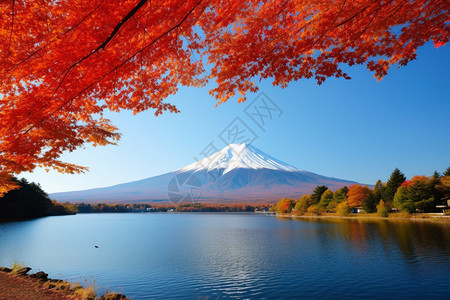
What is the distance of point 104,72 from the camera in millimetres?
4746

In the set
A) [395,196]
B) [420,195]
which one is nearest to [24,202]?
[395,196]

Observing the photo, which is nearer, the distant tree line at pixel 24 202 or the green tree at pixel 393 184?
the green tree at pixel 393 184

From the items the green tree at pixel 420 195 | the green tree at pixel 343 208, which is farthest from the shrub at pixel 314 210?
the green tree at pixel 420 195

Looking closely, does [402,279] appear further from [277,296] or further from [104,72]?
[104,72]

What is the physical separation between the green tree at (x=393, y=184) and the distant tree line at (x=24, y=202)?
79.0 m

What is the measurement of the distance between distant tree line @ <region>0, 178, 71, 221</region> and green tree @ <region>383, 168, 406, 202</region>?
79.0 metres

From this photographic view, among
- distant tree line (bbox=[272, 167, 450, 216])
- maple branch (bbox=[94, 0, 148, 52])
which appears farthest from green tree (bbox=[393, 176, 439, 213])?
maple branch (bbox=[94, 0, 148, 52])

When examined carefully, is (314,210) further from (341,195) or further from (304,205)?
(341,195)

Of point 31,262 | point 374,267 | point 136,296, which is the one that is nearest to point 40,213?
point 31,262

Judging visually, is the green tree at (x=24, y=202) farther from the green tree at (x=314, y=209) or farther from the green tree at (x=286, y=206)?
the green tree at (x=286, y=206)

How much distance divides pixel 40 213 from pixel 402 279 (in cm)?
8871

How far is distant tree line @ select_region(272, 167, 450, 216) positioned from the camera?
4344cm

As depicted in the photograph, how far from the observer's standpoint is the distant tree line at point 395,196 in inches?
1710

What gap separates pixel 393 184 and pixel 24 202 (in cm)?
8526
